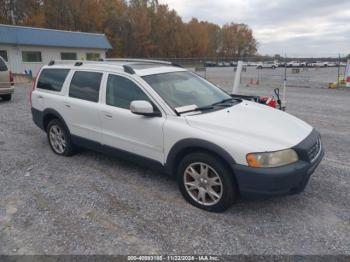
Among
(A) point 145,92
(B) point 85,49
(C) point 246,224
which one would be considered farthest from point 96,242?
(B) point 85,49

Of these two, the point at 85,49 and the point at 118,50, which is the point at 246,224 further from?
the point at 118,50

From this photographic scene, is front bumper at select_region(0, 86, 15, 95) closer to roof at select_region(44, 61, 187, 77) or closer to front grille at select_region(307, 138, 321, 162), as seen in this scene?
roof at select_region(44, 61, 187, 77)

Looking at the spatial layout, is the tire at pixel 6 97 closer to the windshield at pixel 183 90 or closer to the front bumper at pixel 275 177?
the windshield at pixel 183 90

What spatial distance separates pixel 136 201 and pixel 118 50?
52.6 m

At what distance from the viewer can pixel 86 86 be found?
15.2ft

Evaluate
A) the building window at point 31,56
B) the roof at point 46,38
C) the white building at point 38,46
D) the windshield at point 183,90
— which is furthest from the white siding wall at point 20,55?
the windshield at point 183,90

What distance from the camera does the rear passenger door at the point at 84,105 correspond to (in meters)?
4.45

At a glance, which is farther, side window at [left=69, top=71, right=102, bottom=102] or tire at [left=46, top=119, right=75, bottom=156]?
tire at [left=46, top=119, right=75, bottom=156]

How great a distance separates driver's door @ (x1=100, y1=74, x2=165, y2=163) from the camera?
147 inches

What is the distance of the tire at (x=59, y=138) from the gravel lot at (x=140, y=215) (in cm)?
23

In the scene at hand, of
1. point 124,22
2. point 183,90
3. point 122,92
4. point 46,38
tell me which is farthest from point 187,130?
point 124,22

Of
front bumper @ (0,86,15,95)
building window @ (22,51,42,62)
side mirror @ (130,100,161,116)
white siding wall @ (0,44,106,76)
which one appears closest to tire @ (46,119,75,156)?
side mirror @ (130,100,161,116)

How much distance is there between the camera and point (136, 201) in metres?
3.70

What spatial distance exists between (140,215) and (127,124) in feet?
4.04
